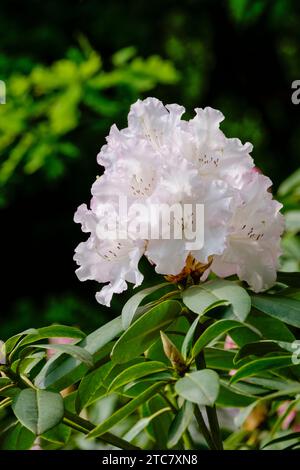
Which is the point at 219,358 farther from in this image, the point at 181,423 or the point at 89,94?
the point at 89,94

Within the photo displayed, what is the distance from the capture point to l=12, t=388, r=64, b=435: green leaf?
66cm

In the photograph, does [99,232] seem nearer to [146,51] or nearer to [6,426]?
[6,426]

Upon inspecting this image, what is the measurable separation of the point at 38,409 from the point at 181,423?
0.12 meters

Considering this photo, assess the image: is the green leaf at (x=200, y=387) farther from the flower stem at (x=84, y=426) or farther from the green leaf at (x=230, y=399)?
the green leaf at (x=230, y=399)

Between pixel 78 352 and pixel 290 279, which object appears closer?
pixel 78 352

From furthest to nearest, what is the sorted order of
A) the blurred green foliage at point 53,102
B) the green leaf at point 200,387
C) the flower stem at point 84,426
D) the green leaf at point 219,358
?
the blurred green foliage at point 53,102 → the green leaf at point 219,358 → the flower stem at point 84,426 → the green leaf at point 200,387

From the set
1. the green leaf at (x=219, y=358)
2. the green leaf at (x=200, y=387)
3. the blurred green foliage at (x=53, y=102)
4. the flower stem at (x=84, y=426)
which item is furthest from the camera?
the blurred green foliage at (x=53, y=102)

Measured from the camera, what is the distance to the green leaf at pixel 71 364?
0.75m

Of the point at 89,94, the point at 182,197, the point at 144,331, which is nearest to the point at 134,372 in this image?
the point at 144,331

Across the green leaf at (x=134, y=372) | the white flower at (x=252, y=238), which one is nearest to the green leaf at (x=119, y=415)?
the green leaf at (x=134, y=372)

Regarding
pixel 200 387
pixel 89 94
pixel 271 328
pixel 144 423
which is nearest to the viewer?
pixel 200 387

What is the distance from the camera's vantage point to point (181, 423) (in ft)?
2.33

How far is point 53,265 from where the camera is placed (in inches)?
146

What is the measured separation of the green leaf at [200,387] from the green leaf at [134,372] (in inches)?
1.5
